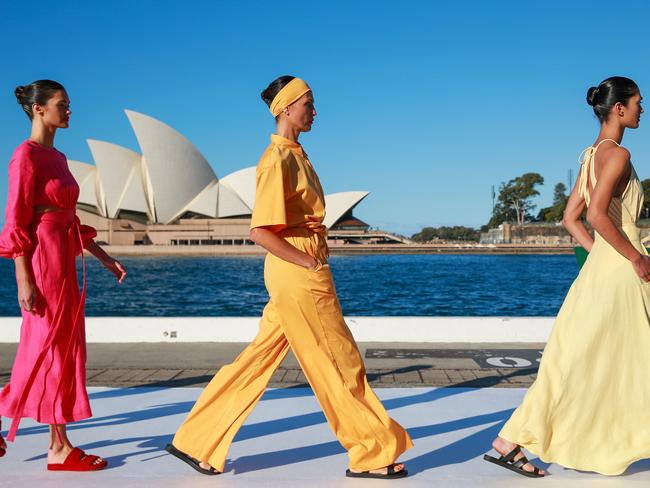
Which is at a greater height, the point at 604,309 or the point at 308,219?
the point at 308,219

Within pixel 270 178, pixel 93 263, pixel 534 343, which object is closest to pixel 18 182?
pixel 270 178

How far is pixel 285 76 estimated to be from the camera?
6.11ft

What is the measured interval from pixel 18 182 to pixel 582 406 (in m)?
1.67

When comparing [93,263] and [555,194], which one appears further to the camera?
[555,194]

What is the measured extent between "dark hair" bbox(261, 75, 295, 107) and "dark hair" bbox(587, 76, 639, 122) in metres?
0.86

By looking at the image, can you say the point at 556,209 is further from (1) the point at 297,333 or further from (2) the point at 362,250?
(1) the point at 297,333

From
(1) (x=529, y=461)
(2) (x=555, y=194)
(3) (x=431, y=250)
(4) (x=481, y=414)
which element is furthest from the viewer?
(2) (x=555, y=194)

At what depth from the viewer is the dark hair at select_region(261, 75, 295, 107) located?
73.4 inches

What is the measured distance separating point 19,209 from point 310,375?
3.05ft

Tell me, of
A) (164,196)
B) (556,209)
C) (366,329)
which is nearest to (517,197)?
(556,209)

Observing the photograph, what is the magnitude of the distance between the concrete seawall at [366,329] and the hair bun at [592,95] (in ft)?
10.8

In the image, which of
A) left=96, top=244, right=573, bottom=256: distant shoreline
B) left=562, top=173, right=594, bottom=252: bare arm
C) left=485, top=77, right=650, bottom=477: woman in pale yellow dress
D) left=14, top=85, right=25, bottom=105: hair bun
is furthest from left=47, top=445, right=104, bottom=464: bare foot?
left=96, top=244, right=573, bottom=256: distant shoreline

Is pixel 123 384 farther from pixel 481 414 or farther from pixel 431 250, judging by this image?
pixel 431 250

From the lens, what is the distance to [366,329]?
5145mm
